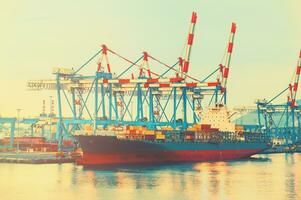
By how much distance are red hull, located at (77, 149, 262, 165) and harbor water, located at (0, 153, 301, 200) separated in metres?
2.46

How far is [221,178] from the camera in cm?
6200

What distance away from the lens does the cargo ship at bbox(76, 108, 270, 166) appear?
73438mm

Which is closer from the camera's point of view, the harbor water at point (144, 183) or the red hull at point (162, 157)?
the harbor water at point (144, 183)

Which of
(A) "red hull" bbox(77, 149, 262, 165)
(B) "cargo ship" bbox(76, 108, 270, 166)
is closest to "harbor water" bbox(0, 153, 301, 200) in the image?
(A) "red hull" bbox(77, 149, 262, 165)

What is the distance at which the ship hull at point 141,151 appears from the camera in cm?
7300

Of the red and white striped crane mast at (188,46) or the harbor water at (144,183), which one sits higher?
the red and white striped crane mast at (188,46)

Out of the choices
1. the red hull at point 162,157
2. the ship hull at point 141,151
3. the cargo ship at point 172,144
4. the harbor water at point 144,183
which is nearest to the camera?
the harbor water at point 144,183

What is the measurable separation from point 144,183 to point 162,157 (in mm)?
25068

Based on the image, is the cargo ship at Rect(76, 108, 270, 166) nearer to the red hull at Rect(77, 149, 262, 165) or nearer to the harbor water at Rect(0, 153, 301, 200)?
the red hull at Rect(77, 149, 262, 165)

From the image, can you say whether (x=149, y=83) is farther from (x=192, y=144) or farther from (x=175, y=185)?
(x=175, y=185)

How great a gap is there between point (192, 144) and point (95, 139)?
19942mm

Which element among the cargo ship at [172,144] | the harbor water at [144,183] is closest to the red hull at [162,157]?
the cargo ship at [172,144]

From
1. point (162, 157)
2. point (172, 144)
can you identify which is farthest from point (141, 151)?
point (172, 144)

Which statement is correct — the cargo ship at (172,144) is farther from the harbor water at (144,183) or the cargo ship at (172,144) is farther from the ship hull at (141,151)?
the harbor water at (144,183)
